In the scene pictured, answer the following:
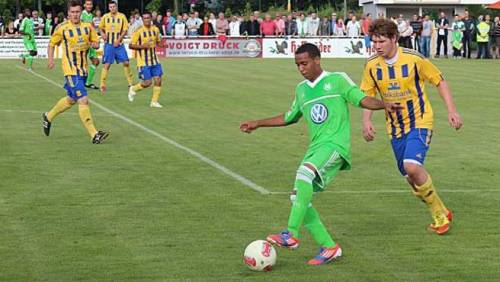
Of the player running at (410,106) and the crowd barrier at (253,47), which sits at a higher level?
the player running at (410,106)

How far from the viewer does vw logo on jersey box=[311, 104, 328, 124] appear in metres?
8.03

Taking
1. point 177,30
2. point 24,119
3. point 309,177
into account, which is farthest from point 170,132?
point 177,30

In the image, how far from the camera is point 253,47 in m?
46.7

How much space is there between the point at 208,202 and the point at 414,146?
2.55 metres

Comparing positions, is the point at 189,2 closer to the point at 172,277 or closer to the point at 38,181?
the point at 38,181

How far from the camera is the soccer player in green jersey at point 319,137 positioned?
7879 millimetres

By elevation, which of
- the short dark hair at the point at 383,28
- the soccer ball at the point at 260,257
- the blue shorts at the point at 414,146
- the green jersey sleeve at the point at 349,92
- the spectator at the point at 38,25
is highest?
the short dark hair at the point at 383,28

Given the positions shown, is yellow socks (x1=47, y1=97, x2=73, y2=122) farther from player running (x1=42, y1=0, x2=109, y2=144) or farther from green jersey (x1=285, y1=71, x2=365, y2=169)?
green jersey (x1=285, y1=71, x2=365, y2=169)

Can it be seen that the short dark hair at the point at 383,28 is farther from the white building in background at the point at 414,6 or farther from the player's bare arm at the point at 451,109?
the white building in background at the point at 414,6

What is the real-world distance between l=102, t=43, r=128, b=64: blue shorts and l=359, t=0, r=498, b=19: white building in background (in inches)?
1502

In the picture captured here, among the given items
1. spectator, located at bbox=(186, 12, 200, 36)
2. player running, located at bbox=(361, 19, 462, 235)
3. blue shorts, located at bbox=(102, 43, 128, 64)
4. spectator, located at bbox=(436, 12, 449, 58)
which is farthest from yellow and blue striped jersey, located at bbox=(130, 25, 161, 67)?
spectator, located at bbox=(436, 12, 449, 58)

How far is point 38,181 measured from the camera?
39.8 ft

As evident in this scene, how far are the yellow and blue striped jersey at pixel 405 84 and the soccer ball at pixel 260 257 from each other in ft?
6.74

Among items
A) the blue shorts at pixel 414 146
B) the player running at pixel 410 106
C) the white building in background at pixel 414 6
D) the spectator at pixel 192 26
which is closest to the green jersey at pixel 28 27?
the spectator at pixel 192 26
